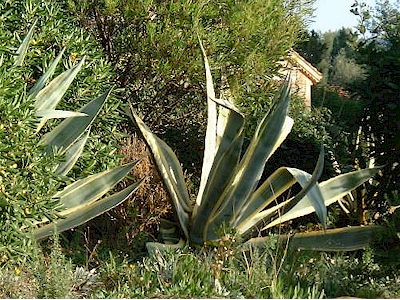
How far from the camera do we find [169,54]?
317 inches

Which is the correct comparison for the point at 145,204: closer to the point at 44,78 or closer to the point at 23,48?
the point at 44,78

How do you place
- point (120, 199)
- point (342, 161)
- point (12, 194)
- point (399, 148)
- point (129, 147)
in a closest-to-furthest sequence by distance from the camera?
point (12, 194) → point (120, 199) → point (399, 148) → point (129, 147) → point (342, 161)

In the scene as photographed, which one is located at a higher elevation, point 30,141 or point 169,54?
point 169,54

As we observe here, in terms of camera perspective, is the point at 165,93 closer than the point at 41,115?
No

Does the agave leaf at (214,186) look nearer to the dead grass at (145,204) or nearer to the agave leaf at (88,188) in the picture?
the dead grass at (145,204)

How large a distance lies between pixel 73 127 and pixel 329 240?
7.52ft

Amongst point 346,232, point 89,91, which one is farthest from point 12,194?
point 346,232

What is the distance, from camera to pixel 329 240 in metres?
6.32

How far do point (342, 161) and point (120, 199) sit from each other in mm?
3225

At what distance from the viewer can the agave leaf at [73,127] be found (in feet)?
19.7

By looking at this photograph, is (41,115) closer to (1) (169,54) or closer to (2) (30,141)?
(2) (30,141)

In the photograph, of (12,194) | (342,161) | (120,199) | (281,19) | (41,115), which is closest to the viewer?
(12,194)

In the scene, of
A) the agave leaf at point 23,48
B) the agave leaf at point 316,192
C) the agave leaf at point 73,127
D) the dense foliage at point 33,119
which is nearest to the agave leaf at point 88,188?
the dense foliage at point 33,119

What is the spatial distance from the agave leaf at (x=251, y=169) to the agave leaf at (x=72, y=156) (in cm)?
121
